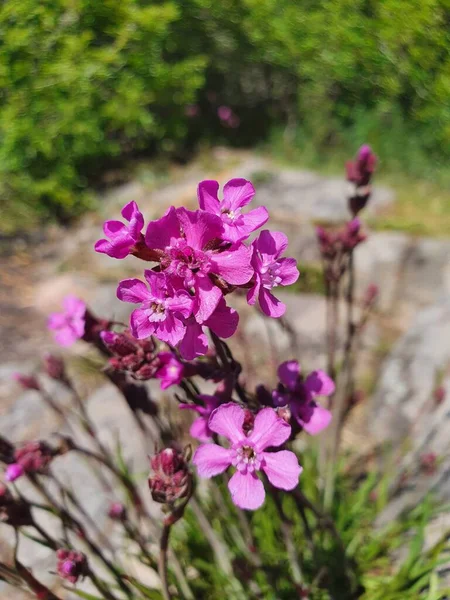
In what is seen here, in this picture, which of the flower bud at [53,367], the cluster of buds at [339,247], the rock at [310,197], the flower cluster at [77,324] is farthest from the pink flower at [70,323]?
the rock at [310,197]

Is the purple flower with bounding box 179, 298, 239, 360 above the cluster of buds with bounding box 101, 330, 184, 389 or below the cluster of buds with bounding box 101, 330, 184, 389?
above

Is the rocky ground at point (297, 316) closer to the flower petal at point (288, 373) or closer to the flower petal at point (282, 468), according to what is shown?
the flower petal at point (288, 373)

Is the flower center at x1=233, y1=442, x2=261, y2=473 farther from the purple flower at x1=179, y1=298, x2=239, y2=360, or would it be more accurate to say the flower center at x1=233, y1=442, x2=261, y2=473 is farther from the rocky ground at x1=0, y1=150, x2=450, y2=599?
the rocky ground at x1=0, y1=150, x2=450, y2=599

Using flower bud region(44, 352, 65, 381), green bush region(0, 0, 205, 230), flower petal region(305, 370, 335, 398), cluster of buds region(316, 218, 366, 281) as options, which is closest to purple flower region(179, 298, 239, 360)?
flower petal region(305, 370, 335, 398)

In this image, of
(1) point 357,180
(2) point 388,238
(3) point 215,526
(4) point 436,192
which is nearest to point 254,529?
(3) point 215,526

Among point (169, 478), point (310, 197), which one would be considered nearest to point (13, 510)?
point (169, 478)

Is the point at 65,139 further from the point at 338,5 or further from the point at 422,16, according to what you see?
the point at 422,16
